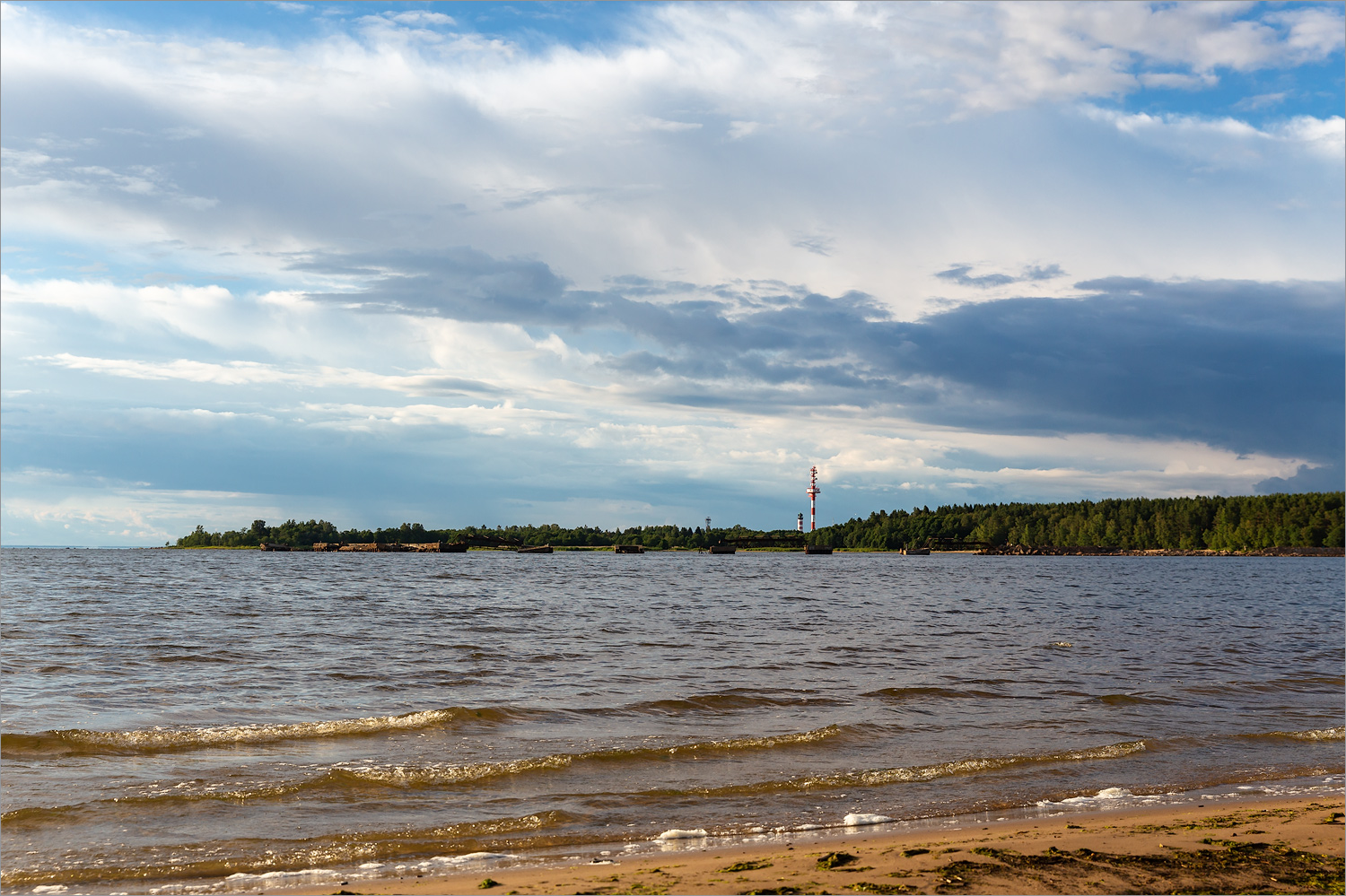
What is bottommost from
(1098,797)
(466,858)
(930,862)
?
(1098,797)

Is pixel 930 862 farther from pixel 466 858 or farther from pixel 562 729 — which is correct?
pixel 562 729

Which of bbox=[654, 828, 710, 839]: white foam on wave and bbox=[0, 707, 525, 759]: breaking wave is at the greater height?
bbox=[654, 828, 710, 839]: white foam on wave

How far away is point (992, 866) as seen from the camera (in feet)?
28.8

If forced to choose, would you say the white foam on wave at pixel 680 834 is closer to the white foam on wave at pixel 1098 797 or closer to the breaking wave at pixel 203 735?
the white foam on wave at pixel 1098 797

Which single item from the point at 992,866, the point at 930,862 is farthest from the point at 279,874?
the point at 992,866

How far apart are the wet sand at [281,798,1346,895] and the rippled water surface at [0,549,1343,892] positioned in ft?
4.10

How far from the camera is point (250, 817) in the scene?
11039 millimetres

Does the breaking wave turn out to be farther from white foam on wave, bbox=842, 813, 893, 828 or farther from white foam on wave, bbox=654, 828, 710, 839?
white foam on wave, bbox=842, 813, 893, 828

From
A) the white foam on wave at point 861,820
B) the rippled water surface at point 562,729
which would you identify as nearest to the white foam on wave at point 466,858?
the rippled water surface at point 562,729

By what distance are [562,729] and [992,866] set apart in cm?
910

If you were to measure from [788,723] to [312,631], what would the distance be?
2178 cm

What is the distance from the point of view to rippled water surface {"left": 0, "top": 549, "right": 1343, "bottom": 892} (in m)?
10.9

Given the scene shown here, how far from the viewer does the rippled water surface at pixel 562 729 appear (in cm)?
1088

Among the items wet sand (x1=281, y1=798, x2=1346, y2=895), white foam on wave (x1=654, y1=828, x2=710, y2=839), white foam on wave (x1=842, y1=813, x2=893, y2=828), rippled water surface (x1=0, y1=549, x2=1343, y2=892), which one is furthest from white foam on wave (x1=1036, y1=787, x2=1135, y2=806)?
white foam on wave (x1=654, y1=828, x2=710, y2=839)
